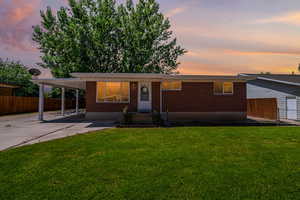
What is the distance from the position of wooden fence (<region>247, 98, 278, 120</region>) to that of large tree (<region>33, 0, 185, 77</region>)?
44.6 feet

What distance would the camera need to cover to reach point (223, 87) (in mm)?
14047

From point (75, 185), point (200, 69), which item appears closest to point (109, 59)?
point (200, 69)

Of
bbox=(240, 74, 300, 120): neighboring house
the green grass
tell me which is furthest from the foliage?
bbox=(240, 74, 300, 120): neighboring house

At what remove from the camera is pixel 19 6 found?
13.0 metres

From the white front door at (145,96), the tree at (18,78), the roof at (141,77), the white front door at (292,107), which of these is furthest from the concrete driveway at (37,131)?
the tree at (18,78)

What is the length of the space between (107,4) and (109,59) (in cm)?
781

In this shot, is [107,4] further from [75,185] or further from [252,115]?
[75,185]

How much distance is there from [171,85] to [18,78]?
30.2 meters

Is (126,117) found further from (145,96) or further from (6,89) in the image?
(6,89)

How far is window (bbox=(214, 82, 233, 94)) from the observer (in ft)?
46.0

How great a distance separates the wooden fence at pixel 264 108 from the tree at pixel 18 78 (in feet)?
101

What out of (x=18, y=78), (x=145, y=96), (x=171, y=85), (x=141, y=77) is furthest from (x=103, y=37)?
(x=18, y=78)

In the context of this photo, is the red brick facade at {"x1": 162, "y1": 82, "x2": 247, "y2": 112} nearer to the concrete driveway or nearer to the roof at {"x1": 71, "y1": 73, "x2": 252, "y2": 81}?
the roof at {"x1": 71, "y1": 73, "x2": 252, "y2": 81}

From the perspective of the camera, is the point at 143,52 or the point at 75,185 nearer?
the point at 75,185
